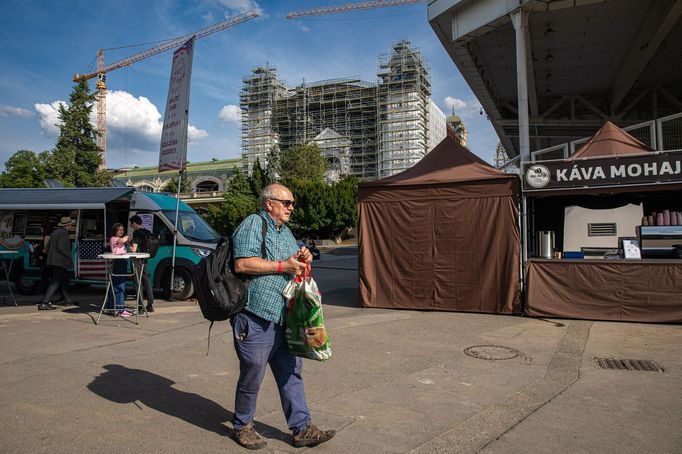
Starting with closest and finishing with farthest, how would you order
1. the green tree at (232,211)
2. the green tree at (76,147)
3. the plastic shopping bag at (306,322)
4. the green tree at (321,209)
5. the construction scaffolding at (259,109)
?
the plastic shopping bag at (306,322) → the green tree at (321,209) → the green tree at (232,211) → the green tree at (76,147) → the construction scaffolding at (259,109)

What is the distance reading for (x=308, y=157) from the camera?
62.7 metres

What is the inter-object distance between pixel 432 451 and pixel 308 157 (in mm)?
60243

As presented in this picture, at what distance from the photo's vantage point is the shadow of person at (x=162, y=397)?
3986 mm

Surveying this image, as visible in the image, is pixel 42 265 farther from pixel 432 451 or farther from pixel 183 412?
pixel 432 451

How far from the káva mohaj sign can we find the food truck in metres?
7.19

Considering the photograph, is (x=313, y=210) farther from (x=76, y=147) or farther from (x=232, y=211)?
(x=76, y=147)

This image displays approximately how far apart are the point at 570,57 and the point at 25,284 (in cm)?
1811

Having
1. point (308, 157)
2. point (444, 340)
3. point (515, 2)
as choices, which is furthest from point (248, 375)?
point (308, 157)

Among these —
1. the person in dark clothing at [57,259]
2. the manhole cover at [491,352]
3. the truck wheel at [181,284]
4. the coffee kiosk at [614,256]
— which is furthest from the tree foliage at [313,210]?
the manhole cover at [491,352]

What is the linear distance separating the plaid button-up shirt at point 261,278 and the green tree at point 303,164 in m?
56.7

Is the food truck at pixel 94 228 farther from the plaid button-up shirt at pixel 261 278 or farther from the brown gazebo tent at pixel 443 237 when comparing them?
the plaid button-up shirt at pixel 261 278

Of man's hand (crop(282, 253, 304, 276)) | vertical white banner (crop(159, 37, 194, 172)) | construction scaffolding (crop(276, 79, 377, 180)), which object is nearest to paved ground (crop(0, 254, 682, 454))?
man's hand (crop(282, 253, 304, 276))

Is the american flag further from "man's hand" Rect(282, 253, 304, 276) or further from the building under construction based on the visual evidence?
the building under construction

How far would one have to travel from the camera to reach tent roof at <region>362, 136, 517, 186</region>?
9570mm
